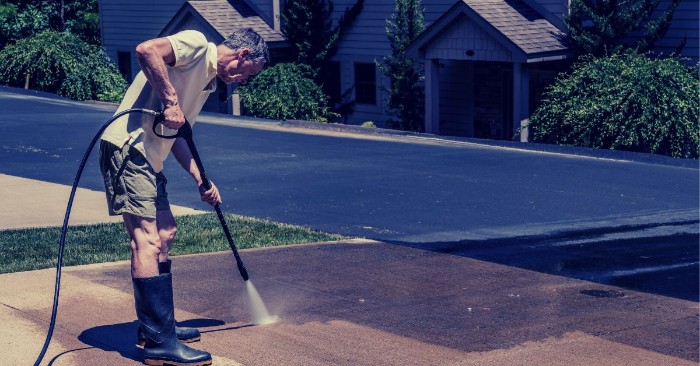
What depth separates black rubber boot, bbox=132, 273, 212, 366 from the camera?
20.4 feet

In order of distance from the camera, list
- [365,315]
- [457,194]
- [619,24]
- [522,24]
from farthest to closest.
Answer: [522,24] → [619,24] → [457,194] → [365,315]

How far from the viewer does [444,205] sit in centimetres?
1397

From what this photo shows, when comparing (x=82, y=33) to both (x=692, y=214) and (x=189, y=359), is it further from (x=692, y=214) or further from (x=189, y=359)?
(x=189, y=359)

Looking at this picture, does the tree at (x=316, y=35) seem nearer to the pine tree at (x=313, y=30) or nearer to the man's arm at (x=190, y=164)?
the pine tree at (x=313, y=30)

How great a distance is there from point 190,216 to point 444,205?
332 centimetres

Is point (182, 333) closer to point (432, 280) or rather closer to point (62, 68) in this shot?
point (432, 280)

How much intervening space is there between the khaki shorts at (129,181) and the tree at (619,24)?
17.6 metres

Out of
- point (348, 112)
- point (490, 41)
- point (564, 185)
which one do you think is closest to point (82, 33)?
point (348, 112)

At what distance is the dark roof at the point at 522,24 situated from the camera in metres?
23.6

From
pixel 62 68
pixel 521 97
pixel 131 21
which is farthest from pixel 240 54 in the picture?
pixel 131 21

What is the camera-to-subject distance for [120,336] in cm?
690

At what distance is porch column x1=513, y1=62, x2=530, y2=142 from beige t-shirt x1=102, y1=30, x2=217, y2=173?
1776cm

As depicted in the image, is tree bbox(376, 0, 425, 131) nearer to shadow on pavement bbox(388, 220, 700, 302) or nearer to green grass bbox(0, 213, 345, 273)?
shadow on pavement bbox(388, 220, 700, 302)

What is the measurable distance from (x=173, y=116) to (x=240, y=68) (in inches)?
21.7
